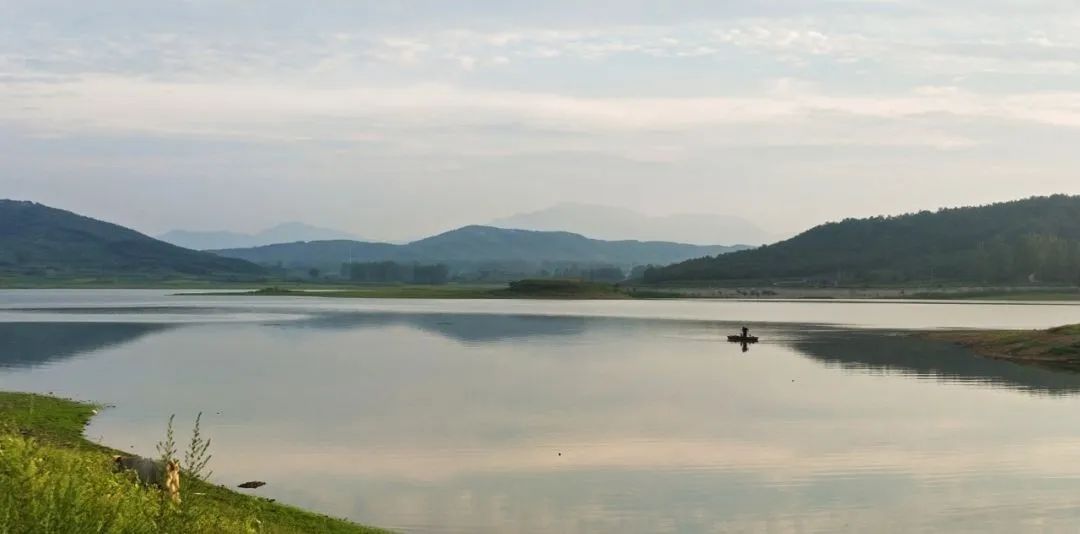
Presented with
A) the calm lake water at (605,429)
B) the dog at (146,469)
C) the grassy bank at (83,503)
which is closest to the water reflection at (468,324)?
the calm lake water at (605,429)

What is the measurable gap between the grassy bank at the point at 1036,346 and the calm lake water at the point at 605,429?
3.09m

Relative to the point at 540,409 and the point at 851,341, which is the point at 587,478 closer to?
the point at 540,409

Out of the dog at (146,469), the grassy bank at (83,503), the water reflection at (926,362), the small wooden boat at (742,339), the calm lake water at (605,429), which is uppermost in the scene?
the grassy bank at (83,503)

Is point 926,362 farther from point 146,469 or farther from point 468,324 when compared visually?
point 146,469

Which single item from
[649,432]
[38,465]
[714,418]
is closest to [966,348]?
[714,418]

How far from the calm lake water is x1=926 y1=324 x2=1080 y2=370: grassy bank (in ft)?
10.1

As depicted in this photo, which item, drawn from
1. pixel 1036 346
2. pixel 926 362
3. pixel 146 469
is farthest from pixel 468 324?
pixel 146 469

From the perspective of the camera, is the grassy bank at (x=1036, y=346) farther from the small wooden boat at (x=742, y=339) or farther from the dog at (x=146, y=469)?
the dog at (x=146, y=469)

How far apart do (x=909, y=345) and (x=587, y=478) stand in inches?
2572

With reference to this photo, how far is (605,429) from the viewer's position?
128 feet

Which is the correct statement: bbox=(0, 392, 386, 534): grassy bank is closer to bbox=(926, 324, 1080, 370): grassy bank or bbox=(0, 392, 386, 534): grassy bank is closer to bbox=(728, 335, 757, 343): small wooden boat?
bbox=(926, 324, 1080, 370): grassy bank

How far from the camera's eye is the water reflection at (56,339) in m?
67.3

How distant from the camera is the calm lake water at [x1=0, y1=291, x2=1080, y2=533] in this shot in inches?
1032

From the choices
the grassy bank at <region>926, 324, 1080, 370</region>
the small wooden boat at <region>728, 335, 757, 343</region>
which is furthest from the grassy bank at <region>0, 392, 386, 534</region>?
the small wooden boat at <region>728, 335, 757, 343</region>
